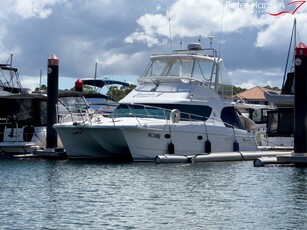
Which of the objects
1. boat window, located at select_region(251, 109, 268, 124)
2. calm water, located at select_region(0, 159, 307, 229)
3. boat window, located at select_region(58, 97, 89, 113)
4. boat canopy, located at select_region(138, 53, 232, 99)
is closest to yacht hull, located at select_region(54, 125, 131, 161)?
calm water, located at select_region(0, 159, 307, 229)

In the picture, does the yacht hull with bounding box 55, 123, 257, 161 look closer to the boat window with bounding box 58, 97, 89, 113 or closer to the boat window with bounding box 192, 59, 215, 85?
the boat window with bounding box 192, 59, 215, 85

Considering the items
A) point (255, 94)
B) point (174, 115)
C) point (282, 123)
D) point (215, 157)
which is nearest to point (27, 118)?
point (174, 115)

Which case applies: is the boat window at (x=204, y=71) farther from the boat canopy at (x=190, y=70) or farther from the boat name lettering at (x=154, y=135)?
the boat name lettering at (x=154, y=135)

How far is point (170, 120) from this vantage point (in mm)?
34625

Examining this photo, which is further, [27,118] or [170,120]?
[27,118]

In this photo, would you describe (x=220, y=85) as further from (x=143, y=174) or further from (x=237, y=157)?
(x=143, y=174)

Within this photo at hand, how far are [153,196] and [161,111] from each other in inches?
450

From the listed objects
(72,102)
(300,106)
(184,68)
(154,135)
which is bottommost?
(154,135)

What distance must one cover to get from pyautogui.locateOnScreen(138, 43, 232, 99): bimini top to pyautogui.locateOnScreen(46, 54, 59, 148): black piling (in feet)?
12.9

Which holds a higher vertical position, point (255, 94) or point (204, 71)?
point (255, 94)

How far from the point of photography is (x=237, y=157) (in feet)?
117

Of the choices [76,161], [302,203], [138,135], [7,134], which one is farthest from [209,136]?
[302,203]

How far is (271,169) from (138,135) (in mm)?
5649

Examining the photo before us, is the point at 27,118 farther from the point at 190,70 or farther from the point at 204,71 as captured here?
the point at 204,71
